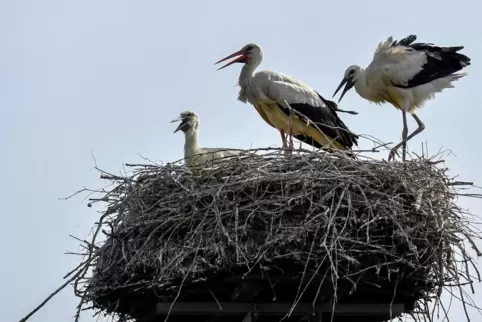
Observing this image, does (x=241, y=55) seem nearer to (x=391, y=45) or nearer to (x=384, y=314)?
(x=391, y=45)

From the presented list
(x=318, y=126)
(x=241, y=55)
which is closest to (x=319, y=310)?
(x=318, y=126)

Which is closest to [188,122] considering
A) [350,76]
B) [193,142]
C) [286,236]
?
[193,142]

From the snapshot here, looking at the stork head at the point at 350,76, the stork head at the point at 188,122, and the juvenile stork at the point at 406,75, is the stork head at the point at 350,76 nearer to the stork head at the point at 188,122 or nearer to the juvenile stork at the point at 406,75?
the juvenile stork at the point at 406,75

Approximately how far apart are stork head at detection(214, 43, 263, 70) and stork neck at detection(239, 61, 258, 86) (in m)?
0.02

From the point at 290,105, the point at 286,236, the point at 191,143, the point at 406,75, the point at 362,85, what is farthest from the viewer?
the point at 362,85

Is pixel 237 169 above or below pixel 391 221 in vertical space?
above

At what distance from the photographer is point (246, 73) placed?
1026 cm

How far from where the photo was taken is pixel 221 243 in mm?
7234

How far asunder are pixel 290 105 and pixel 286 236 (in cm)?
289

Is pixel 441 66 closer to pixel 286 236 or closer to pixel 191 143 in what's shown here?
pixel 191 143

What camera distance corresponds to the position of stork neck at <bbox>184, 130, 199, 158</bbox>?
31.1ft

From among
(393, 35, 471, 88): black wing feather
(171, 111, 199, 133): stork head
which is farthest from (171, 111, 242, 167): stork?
(393, 35, 471, 88): black wing feather

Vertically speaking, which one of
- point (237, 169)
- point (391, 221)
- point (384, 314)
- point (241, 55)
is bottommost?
point (384, 314)

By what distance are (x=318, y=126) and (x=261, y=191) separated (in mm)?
2406
